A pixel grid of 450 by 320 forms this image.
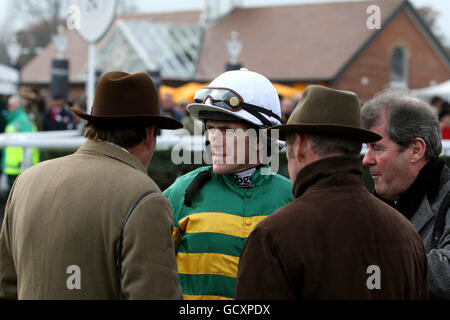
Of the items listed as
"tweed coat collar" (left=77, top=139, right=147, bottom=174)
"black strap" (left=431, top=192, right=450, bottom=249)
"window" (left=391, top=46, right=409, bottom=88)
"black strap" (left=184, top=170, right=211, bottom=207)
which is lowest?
"black strap" (left=431, top=192, right=450, bottom=249)

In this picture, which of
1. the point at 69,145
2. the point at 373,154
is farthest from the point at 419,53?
the point at 373,154

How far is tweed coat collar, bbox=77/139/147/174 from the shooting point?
8.27ft

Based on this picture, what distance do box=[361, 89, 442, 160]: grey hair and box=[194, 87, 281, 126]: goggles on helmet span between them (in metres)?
0.62

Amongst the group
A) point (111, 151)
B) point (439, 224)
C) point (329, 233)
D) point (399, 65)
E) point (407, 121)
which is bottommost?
point (439, 224)

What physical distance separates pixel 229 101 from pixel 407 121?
3.09 feet

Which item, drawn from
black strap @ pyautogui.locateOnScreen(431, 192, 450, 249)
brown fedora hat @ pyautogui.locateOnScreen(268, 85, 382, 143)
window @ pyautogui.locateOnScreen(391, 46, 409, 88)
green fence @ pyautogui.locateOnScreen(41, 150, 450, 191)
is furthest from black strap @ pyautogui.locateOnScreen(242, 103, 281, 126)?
window @ pyautogui.locateOnScreen(391, 46, 409, 88)

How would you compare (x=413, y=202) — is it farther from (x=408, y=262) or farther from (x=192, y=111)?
(x=192, y=111)

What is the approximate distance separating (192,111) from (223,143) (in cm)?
26

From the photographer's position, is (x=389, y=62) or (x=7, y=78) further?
(x=389, y=62)

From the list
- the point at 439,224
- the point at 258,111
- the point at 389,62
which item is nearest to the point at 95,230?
the point at 258,111

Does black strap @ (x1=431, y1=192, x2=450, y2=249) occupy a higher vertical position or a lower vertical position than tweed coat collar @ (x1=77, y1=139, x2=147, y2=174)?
lower

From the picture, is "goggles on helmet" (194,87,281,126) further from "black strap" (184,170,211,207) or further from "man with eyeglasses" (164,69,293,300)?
"black strap" (184,170,211,207)

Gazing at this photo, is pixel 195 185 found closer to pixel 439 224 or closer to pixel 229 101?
pixel 229 101

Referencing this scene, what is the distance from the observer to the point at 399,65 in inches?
1357
